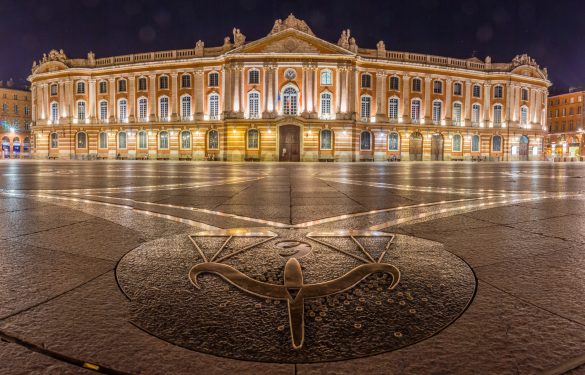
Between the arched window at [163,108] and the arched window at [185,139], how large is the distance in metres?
3.11

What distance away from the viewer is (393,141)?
45.0 metres

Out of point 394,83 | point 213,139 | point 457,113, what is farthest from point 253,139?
point 457,113

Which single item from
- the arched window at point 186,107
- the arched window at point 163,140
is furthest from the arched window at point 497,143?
the arched window at point 163,140

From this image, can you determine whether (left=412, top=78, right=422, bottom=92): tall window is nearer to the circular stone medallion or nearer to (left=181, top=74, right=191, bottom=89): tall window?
(left=181, top=74, right=191, bottom=89): tall window

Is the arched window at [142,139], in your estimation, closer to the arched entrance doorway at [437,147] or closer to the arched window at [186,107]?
the arched window at [186,107]

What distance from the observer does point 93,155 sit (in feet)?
159

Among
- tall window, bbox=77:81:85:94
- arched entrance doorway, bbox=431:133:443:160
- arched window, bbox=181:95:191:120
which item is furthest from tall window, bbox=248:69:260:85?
tall window, bbox=77:81:85:94

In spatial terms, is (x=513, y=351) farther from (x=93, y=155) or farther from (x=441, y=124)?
(x=93, y=155)

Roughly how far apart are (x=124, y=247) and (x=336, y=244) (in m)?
1.86

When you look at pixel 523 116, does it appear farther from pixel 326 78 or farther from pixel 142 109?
pixel 142 109

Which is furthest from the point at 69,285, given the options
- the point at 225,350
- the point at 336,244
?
the point at 336,244

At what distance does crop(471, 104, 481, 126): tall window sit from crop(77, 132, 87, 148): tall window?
161 ft

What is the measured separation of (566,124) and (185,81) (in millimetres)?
80465

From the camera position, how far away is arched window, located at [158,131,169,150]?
4597 cm
